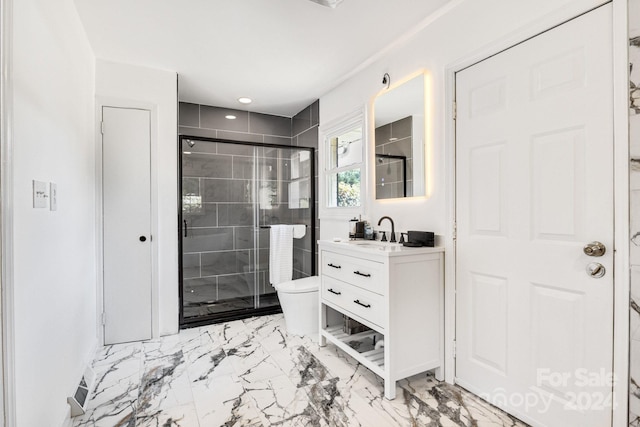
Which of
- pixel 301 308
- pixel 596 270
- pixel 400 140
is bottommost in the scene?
pixel 301 308

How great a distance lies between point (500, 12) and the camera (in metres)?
1.71

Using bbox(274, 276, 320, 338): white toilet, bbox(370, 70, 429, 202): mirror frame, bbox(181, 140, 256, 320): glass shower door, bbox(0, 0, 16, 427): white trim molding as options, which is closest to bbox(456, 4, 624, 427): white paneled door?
bbox(370, 70, 429, 202): mirror frame

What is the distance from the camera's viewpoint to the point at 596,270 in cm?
135

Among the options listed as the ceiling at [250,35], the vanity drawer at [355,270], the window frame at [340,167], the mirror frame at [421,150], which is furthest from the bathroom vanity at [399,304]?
the ceiling at [250,35]

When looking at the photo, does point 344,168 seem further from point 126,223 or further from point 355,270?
point 126,223

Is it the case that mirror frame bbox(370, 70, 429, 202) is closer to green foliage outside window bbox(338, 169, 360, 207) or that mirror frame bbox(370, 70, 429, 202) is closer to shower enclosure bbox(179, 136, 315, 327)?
green foliage outside window bbox(338, 169, 360, 207)

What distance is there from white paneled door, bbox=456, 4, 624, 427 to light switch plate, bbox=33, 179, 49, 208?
7.01ft

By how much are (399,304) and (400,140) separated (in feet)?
3.94

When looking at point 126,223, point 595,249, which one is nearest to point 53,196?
point 126,223

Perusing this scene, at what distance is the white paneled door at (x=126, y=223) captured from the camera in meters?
2.66

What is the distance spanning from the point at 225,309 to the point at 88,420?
5.61ft

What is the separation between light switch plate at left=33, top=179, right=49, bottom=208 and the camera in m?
1.35

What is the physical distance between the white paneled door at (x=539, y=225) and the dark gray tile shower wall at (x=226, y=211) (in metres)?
1.98

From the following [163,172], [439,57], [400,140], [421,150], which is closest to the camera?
[439,57]
